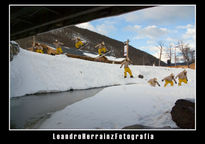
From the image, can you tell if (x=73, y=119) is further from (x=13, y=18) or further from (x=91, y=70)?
(x=91, y=70)

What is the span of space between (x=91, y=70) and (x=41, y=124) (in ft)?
22.5

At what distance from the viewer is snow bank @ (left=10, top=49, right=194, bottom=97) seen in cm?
499

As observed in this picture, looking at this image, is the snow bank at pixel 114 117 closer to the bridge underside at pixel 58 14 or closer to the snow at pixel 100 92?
the snow at pixel 100 92

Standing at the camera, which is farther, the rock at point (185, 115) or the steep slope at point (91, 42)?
the steep slope at point (91, 42)

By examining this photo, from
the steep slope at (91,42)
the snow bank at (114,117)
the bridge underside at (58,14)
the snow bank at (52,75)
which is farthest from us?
the steep slope at (91,42)

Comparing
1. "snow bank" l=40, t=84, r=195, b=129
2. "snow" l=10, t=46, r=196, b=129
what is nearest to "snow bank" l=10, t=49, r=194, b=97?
"snow" l=10, t=46, r=196, b=129

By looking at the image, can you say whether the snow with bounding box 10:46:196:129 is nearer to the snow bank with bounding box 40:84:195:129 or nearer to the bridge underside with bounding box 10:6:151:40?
the snow bank with bounding box 40:84:195:129

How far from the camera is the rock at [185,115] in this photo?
1824mm

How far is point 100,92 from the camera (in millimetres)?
4828

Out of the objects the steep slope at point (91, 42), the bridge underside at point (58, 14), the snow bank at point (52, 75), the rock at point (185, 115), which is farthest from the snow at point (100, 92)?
the steep slope at point (91, 42)

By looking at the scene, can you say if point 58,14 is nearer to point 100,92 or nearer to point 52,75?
point 100,92

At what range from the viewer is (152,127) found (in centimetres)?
200
